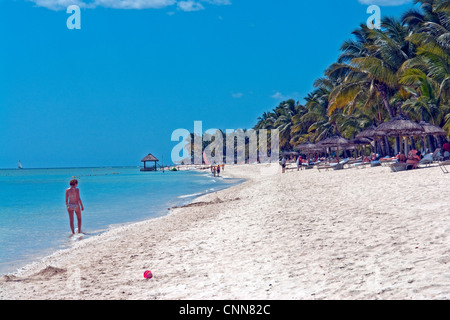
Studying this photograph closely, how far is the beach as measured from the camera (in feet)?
12.5

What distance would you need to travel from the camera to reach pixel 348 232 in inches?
230

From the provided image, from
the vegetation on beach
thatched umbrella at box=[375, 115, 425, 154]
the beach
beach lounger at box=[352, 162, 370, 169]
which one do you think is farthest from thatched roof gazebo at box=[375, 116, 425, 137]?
the beach

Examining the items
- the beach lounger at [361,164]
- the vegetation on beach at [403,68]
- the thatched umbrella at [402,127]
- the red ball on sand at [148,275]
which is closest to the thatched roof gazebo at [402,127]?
the thatched umbrella at [402,127]

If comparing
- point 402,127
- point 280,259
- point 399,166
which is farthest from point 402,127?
point 280,259

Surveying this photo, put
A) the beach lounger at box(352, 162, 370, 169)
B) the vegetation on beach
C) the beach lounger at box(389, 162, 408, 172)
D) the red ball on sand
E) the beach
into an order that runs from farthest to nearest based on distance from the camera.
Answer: the beach lounger at box(352, 162, 370, 169) → the vegetation on beach → the beach lounger at box(389, 162, 408, 172) → the red ball on sand → the beach

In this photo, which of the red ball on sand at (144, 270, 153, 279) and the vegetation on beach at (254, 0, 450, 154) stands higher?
the vegetation on beach at (254, 0, 450, 154)

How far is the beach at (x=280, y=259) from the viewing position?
151 inches

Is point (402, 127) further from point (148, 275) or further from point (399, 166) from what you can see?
point (148, 275)

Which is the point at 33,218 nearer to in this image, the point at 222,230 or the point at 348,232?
the point at 222,230

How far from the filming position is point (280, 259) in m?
5.00

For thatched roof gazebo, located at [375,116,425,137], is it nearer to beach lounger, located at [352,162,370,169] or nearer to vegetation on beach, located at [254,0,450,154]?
vegetation on beach, located at [254,0,450,154]

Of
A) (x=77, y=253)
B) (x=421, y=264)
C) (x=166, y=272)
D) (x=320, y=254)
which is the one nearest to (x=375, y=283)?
(x=421, y=264)

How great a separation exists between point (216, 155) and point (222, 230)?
100 meters
